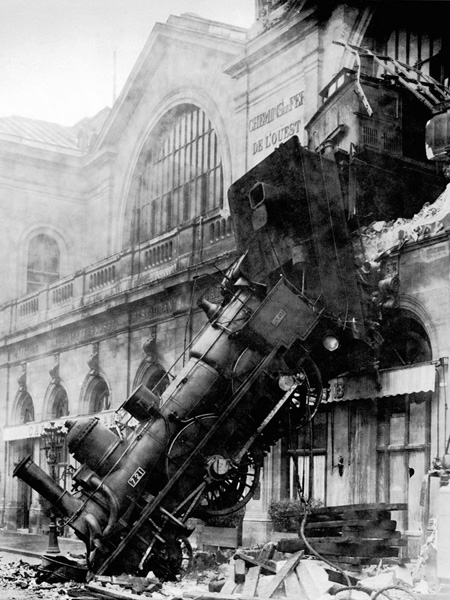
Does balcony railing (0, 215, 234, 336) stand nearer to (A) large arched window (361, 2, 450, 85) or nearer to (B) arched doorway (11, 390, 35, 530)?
(B) arched doorway (11, 390, 35, 530)

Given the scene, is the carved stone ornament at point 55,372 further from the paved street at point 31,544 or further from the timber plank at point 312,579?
the timber plank at point 312,579

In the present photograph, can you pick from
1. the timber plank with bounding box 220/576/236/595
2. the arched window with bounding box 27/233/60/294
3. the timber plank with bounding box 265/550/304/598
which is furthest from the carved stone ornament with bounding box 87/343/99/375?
the timber plank with bounding box 265/550/304/598

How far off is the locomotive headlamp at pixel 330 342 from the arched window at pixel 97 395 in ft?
35.7

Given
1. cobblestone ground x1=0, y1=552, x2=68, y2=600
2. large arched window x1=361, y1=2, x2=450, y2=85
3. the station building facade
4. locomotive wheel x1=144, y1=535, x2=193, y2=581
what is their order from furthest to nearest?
large arched window x1=361, y1=2, x2=450, y2=85
the station building facade
locomotive wheel x1=144, y1=535, x2=193, y2=581
cobblestone ground x1=0, y1=552, x2=68, y2=600

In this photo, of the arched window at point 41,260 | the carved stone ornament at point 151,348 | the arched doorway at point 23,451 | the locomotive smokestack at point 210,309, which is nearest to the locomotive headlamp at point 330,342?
the locomotive smokestack at point 210,309

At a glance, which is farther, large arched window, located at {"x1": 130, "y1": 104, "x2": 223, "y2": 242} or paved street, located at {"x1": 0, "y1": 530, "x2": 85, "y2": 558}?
large arched window, located at {"x1": 130, "y1": 104, "x2": 223, "y2": 242}

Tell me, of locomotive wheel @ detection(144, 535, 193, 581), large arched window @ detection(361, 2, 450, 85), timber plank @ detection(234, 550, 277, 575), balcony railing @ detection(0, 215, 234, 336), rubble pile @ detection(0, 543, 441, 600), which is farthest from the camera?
balcony railing @ detection(0, 215, 234, 336)

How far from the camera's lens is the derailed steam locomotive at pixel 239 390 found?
11.7 metres

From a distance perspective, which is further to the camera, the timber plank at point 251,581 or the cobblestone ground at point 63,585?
the cobblestone ground at point 63,585

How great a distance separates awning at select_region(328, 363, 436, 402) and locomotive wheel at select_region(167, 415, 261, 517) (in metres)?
2.14

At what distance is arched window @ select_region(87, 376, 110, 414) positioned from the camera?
72.5ft

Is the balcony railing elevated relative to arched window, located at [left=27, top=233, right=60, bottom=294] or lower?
lower

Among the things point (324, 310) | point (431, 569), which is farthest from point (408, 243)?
point (431, 569)

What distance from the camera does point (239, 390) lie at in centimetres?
1177
